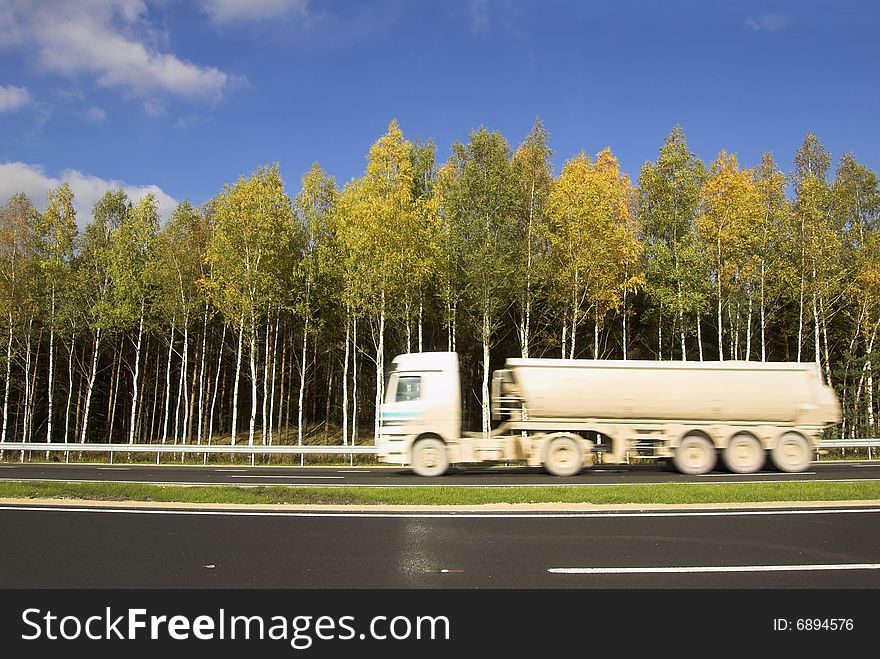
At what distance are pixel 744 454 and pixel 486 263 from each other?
14.3m

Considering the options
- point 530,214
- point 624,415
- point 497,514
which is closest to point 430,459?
point 624,415

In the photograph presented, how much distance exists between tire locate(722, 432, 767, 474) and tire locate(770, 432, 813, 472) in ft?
1.43

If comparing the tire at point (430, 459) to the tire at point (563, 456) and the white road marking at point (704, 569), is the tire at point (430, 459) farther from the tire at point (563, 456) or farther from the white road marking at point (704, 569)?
the white road marking at point (704, 569)

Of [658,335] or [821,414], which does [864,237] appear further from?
[821,414]

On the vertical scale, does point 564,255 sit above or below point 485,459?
above

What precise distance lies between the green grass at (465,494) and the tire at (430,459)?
3637mm

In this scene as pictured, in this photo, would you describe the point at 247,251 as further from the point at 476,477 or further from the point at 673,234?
the point at 673,234

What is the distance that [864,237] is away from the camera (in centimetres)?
3262

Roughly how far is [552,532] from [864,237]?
32795 millimetres

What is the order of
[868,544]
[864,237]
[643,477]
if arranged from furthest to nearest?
1. [864,237]
2. [643,477]
3. [868,544]

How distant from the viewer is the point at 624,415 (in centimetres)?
1683

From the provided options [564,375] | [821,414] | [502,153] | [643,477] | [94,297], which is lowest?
[643,477]

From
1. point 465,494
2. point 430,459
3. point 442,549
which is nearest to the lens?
point 442,549
